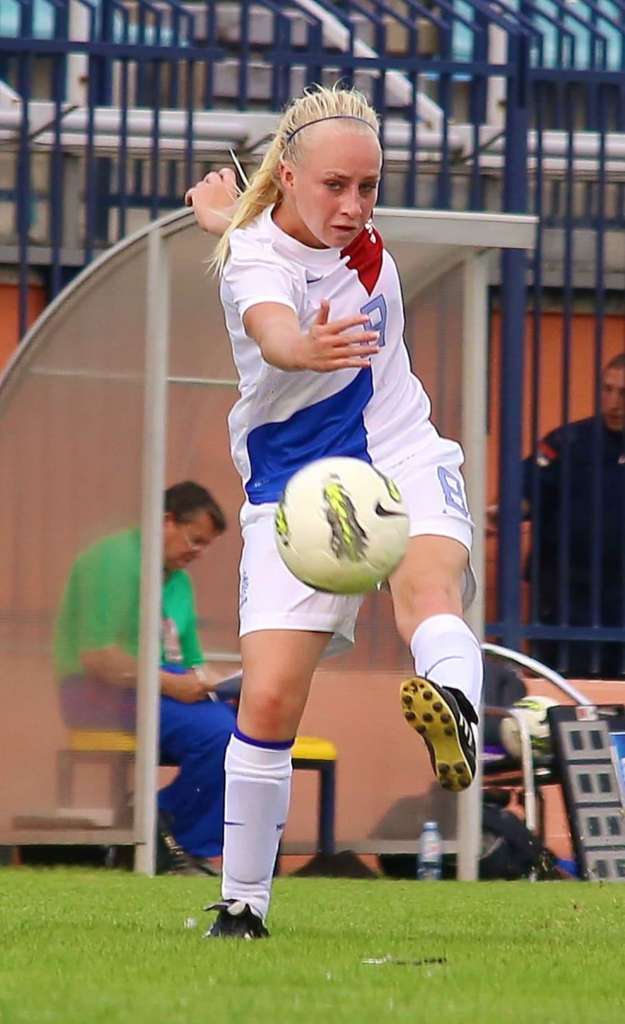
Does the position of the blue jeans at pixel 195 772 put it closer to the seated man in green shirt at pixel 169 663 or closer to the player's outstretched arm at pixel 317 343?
the seated man in green shirt at pixel 169 663

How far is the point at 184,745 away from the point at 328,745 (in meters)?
0.63

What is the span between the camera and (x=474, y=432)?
9117 mm

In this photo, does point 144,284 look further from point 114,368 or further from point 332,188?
point 332,188

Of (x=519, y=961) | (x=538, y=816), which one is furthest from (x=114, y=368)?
(x=519, y=961)

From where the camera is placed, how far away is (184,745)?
364 inches

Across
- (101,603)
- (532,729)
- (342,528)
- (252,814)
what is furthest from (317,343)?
(532,729)

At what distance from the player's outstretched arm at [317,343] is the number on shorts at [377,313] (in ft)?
1.54

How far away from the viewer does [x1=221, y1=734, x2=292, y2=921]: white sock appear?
5.57 m

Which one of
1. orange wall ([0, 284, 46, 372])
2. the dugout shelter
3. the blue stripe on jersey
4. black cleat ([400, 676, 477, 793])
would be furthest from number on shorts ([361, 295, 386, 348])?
orange wall ([0, 284, 46, 372])

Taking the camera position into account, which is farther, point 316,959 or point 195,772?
point 195,772

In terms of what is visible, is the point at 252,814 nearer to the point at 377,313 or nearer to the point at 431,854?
the point at 377,313

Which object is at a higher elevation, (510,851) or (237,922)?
(237,922)

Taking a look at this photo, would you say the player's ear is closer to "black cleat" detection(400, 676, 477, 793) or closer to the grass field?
"black cleat" detection(400, 676, 477, 793)

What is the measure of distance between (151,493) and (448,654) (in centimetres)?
384
